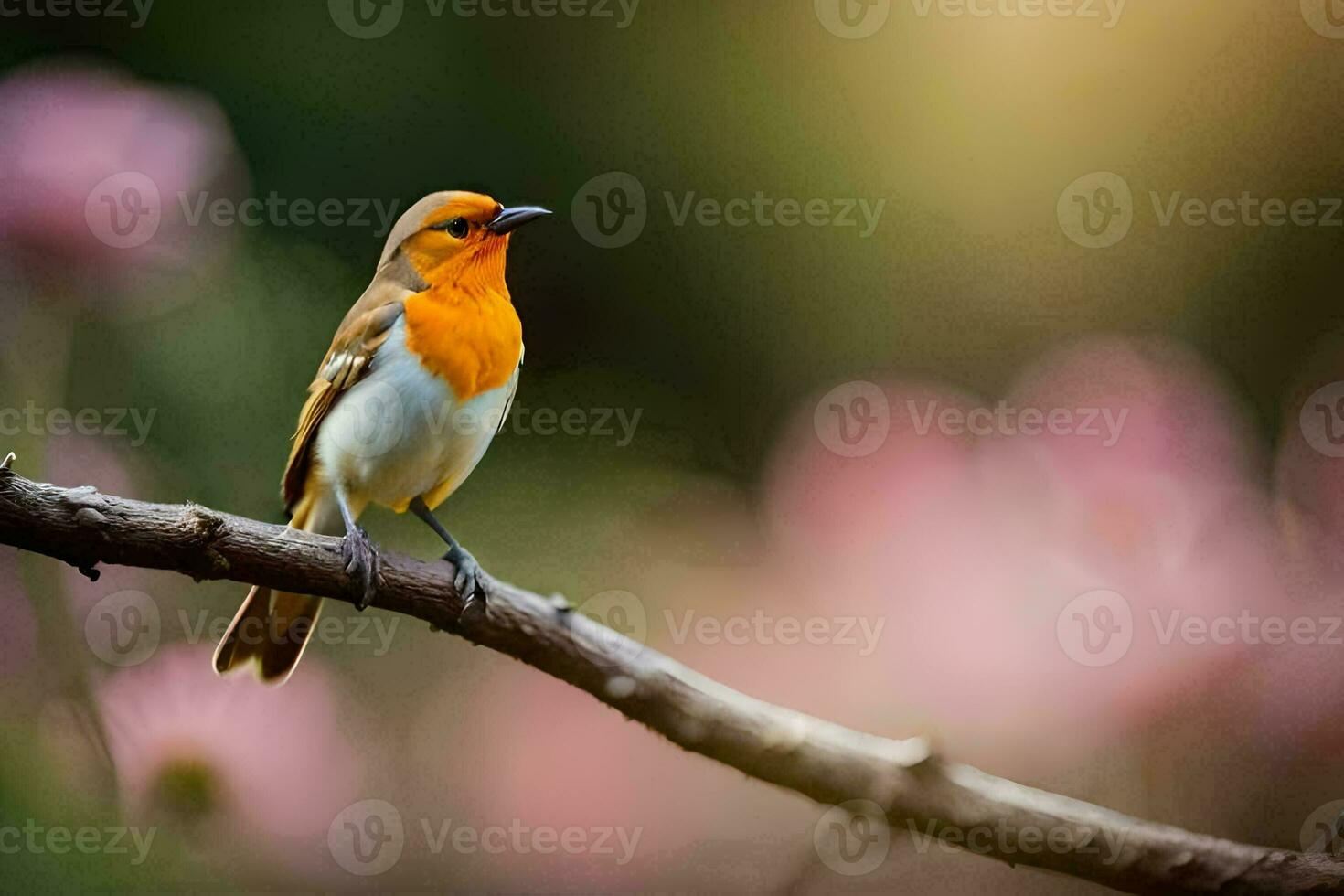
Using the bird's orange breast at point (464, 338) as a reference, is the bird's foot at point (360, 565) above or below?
below

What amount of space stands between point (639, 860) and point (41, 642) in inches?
19.9

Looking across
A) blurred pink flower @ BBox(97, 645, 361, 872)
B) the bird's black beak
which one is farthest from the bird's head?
blurred pink flower @ BBox(97, 645, 361, 872)

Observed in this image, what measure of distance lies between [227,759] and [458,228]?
1.45ft

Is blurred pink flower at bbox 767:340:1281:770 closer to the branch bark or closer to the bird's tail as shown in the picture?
the branch bark

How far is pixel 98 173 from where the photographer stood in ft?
3.37

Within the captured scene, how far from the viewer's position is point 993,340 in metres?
1.56

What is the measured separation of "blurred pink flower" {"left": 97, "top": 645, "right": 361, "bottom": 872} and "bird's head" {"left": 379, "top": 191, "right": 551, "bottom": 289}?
1.18ft

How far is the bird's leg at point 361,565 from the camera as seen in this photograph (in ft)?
2.62

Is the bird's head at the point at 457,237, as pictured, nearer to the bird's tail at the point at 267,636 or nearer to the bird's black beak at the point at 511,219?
the bird's black beak at the point at 511,219

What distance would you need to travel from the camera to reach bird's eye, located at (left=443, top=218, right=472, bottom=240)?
99cm

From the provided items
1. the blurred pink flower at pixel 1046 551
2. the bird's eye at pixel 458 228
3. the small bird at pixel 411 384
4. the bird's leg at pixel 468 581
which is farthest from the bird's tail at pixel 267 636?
the blurred pink flower at pixel 1046 551

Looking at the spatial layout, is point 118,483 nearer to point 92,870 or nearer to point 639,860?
point 92,870

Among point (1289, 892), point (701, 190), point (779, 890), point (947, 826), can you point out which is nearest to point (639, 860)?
point (779, 890)

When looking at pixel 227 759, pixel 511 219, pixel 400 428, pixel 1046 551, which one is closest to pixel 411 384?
pixel 400 428
